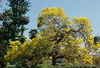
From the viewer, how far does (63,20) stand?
19.1 m

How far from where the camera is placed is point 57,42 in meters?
19.2

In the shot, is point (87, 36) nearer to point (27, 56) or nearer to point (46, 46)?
point (46, 46)

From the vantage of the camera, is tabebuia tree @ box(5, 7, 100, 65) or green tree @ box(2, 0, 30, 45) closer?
tabebuia tree @ box(5, 7, 100, 65)

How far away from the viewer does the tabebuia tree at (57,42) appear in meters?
17.4

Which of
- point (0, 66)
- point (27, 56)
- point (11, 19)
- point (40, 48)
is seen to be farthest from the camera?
point (11, 19)

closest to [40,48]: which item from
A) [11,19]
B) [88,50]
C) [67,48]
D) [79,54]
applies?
[67,48]

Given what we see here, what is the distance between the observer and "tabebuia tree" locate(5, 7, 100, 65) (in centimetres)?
1736

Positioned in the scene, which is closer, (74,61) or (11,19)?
(74,61)

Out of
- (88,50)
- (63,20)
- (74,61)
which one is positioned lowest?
(74,61)

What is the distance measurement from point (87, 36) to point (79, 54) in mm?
2670

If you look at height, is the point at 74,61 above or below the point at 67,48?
below

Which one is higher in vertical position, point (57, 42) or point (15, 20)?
point (15, 20)

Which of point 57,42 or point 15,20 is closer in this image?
point 57,42

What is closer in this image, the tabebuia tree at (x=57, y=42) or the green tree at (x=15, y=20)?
the tabebuia tree at (x=57, y=42)
